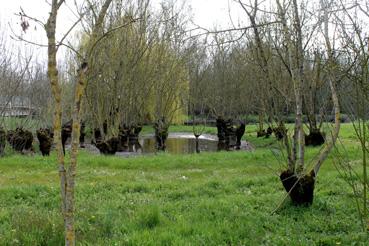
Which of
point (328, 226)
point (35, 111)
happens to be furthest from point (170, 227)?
point (35, 111)

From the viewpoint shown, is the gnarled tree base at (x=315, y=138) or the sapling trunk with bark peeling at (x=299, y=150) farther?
the gnarled tree base at (x=315, y=138)

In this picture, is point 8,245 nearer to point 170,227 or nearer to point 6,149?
point 170,227

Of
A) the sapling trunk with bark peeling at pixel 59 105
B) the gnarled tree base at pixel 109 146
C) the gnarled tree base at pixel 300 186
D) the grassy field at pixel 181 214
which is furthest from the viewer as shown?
the gnarled tree base at pixel 109 146

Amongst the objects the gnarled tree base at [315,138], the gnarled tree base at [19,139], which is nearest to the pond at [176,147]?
the gnarled tree base at [19,139]

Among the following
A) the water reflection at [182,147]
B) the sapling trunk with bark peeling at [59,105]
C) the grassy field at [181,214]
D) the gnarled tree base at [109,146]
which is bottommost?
the water reflection at [182,147]

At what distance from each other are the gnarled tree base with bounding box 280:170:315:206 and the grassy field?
5.6 inches

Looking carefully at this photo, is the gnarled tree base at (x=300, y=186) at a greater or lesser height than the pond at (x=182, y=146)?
greater

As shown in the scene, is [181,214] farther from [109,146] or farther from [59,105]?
[109,146]

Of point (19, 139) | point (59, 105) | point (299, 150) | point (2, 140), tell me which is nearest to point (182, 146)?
point (19, 139)

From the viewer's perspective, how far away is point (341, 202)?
6.60 meters

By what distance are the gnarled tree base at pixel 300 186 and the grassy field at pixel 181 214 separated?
0.14m

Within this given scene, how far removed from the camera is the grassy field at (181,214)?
472cm

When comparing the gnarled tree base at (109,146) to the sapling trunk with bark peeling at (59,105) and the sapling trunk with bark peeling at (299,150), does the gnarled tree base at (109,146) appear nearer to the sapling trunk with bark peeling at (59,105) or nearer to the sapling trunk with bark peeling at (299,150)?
the sapling trunk with bark peeling at (299,150)

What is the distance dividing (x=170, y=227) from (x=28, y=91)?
19556 millimetres
